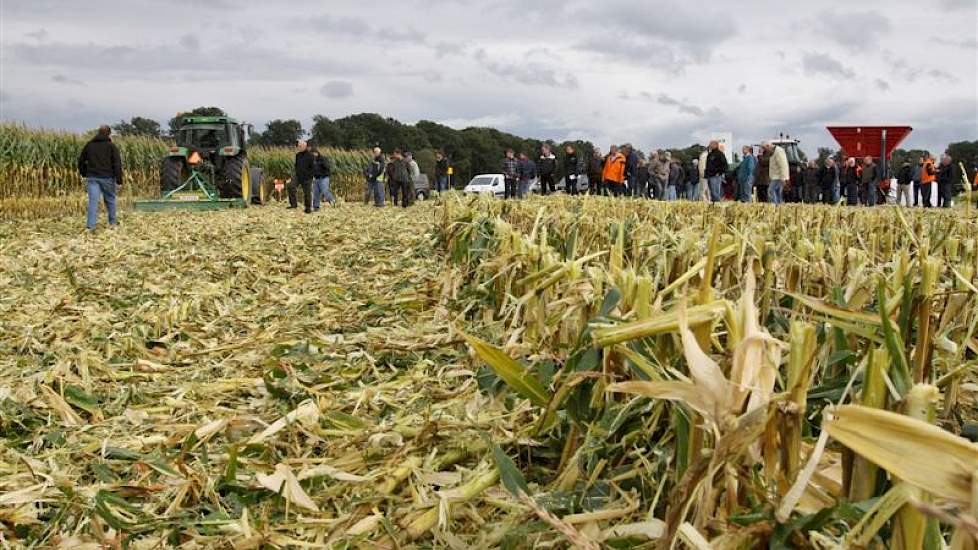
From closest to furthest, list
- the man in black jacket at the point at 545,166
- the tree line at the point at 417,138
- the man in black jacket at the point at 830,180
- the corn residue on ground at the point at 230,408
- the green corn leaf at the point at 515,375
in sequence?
the green corn leaf at the point at 515,375, the corn residue on ground at the point at 230,408, the man in black jacket at the point at 830,180, the man in black jacket at the point at 545,166, the tree line at the point at 417,138

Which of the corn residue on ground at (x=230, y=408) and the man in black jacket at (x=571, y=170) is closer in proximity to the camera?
the corn residue on ground at (x=230, y=408)

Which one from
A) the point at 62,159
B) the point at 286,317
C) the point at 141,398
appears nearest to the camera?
the point at 141,398

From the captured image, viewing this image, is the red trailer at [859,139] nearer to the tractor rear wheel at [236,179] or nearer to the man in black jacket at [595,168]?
the man in black jacket at [595,168]

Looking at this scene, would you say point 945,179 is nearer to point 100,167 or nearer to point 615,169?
point 615,169

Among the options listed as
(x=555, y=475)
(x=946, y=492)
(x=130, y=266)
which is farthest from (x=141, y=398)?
(x=130, y=266)

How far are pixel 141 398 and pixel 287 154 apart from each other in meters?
34.0

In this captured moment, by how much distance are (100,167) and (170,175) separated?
7.01 metres

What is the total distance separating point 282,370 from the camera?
426cm

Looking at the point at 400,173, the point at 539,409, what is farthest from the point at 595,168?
the point at 539,409

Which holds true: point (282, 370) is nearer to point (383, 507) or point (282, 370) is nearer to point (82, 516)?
point (82, 516)

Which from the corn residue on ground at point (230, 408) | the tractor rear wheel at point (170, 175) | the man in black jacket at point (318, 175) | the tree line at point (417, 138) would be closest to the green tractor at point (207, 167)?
the tractor rear wheel at point (170, 175)

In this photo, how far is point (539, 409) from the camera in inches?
105

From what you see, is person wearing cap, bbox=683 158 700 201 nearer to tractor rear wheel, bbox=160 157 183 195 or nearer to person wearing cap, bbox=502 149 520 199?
person wearing cap, bbox=502 149 520 199

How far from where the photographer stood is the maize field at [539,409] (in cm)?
144
